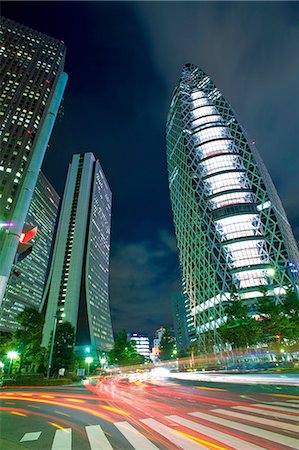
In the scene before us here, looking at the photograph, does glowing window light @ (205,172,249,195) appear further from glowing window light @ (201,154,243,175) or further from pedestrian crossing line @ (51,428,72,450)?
pedestrian crossing line @ (51,428,72,450)

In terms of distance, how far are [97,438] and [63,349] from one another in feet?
147

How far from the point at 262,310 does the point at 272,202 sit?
55.0m

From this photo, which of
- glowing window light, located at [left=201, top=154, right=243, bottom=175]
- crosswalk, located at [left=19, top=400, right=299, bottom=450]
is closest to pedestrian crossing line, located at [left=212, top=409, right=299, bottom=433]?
crosswalk, located at [left=19, top=400, right=299, bottom=450]

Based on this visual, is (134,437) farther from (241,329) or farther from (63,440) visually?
(241,329)

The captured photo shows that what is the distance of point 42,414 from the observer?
38.2ft

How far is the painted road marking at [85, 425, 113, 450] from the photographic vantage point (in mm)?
6279

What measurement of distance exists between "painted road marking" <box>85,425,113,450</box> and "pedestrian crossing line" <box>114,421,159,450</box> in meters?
0.61

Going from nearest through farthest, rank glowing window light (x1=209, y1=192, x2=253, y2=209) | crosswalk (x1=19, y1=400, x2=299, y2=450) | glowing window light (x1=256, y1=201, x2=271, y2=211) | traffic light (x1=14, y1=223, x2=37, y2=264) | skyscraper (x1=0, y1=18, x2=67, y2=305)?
crosswalk (x1=19, y1=400, x2=299, y2=450), traffic light (x1=14, y1=223, x2=37, y2=264), skyscraper (x1=0, y1=18, x2=67, y2=305), glowing window light (x1=256, y1=201, x2=271, y2=211), glowing window light (x1=209, y1=192, x2=253, y2=209)

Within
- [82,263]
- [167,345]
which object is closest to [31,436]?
[82,263]

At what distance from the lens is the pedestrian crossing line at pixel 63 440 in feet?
21.0

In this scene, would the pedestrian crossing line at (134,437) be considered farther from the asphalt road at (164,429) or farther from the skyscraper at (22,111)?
the skyscraper at (22,111)

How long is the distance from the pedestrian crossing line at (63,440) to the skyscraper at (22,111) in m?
8.18

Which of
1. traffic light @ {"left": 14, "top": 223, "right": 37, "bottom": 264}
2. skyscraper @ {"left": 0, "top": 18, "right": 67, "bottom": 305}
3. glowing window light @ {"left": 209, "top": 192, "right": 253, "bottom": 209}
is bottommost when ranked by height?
traffic light @ {"left": 14, "top": 223, "right": 37, "bottom": 264}

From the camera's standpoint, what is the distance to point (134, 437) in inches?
272
